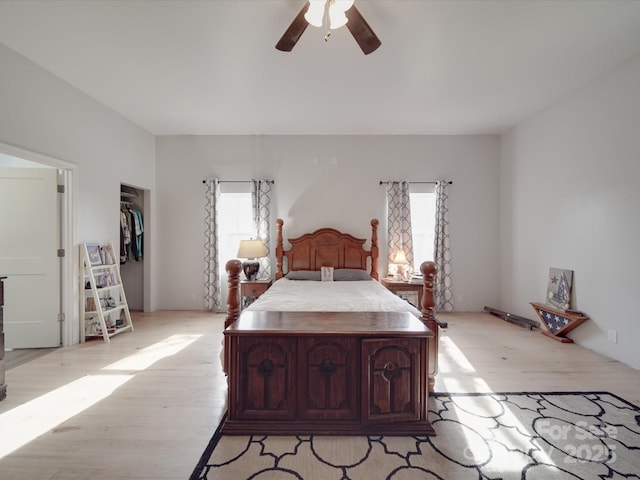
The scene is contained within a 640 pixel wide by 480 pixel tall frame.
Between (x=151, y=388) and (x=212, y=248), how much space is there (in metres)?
2.44

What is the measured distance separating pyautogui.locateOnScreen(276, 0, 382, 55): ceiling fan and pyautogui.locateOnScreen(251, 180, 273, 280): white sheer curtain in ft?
8.40

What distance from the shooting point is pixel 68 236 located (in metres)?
3.15

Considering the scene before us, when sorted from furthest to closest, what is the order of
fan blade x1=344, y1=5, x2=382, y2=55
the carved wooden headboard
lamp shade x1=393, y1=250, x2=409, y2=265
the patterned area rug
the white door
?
the carved wooden headboard < lamp shade x1=393, y1=250, x2=409, y2=265 < the white door < fan blade x1=344, y1=5, x2=382, y2=55 < the patterned area rug

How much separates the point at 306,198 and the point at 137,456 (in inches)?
141

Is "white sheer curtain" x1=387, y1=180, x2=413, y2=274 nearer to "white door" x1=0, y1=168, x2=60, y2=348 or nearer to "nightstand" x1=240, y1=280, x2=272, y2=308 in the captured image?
"nightstand" x1=240, y1=280, x2=272, y2=308

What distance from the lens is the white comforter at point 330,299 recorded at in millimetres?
2352

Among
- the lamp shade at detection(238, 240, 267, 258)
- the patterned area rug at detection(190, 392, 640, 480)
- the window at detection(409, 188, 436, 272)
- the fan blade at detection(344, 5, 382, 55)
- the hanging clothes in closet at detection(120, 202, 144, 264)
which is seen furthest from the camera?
the window at detection(409, 188, 436, 272)

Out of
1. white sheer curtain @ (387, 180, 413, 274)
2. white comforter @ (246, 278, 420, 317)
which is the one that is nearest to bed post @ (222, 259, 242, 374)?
white comforter @ (246, 278, 420, 317)

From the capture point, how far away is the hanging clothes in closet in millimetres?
4141

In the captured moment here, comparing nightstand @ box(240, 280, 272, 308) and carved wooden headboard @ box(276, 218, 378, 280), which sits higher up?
carved wooden headboard @ box(276, 218, 378, 280)

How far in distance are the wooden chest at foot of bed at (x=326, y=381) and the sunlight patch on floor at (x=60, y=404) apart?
1.17 meters

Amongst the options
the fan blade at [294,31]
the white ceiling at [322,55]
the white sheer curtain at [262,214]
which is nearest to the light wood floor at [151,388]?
the white sheer curtain at [262,214]

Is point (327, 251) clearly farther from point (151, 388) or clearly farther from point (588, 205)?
point (588, 205)

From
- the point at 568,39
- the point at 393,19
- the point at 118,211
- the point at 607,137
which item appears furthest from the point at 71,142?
the point at 607,137
